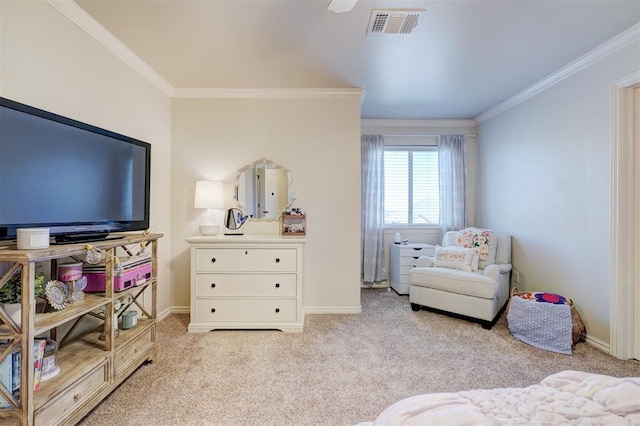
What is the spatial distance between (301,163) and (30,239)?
7.97 feet

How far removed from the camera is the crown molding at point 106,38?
1912 mm

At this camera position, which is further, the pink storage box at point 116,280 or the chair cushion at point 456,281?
the chair cushion at point 456,281

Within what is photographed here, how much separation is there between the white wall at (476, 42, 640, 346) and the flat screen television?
12.4ft

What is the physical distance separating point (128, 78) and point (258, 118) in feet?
4.09

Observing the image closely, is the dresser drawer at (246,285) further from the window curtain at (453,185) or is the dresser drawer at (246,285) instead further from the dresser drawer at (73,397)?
the window curtain at (453,185)

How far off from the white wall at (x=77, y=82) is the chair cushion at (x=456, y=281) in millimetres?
2882

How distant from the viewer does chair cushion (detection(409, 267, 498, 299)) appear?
2.97 m

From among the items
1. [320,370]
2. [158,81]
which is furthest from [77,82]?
[320,370]

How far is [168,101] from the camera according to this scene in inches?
128

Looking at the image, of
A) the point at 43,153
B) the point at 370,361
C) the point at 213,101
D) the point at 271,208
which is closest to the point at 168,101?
the point at 213,101

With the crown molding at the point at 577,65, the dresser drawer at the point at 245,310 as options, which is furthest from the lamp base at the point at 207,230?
the crown molding at the point at 577,65

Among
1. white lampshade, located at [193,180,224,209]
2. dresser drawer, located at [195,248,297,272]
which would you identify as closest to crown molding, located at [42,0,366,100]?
white lampshade, located at [193,180,224,209]

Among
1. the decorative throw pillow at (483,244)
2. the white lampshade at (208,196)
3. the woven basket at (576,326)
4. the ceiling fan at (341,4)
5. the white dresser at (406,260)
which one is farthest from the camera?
the white dresser at (406,260)

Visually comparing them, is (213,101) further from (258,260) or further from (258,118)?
(258,260)
